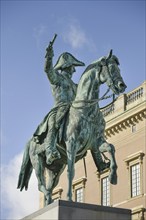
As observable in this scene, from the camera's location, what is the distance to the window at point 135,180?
116ft

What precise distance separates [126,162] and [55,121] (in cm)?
2454

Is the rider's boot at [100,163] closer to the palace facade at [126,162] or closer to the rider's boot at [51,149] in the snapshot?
the rider's boot at [51,149]

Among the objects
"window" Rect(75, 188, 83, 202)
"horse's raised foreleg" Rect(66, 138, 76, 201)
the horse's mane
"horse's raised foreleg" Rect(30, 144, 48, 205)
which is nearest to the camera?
"horse's raised foreleg" Rect(66, 138, 76, 201)

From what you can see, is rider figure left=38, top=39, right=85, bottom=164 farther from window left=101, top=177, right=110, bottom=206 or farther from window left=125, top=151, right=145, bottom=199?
window left=101, top=177, right=110, bottom=206

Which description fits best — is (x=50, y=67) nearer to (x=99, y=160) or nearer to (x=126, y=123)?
(x=99, y=160)

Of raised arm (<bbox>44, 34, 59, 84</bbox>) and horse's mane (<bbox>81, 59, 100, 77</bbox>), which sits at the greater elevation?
raised arm (<bbox>44, 34, 59, 84</bbox>)

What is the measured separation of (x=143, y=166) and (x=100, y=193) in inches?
169

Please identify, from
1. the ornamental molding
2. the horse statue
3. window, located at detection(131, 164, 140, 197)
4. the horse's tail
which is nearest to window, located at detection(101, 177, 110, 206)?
window, located at detection(131, 164, 140, 197)

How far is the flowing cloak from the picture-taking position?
12.3 m

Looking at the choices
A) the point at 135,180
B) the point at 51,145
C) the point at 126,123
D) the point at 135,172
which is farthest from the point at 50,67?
the point at 126,123

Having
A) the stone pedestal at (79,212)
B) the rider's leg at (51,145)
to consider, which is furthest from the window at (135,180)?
the stone pedestal at (79,212)

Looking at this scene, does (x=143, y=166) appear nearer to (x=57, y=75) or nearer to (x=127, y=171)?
(x=127, y=171)

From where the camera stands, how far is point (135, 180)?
117 ft

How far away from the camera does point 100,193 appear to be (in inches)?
1506
